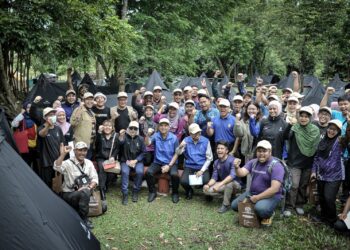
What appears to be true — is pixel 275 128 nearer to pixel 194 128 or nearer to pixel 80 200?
pixel 194 128

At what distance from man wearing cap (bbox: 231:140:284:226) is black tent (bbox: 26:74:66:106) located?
6475mm

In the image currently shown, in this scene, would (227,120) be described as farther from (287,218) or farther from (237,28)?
(237,28)

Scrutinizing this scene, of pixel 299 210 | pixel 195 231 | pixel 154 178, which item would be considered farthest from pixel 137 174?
pixel 299 210

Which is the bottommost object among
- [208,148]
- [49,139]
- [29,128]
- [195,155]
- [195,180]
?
[195,180]

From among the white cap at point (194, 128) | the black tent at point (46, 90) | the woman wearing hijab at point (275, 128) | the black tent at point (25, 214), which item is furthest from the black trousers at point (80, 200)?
the black tent at point (46, 90)

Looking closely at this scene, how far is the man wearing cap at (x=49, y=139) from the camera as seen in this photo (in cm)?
597

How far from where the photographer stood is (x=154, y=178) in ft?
22.4

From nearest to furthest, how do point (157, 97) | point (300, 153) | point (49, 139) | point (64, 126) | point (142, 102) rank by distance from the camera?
point (300, 153)
point (49, 139)
point (64, 126)
point (157, 97)
point (142, 102)

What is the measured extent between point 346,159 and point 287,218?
1.26 meters

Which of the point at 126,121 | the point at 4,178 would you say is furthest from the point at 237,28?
the point at 4,178

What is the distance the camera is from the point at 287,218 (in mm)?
5641

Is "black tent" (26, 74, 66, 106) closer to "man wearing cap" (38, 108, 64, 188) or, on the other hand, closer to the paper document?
"man wearing cap" (38, 108, 64, 188)

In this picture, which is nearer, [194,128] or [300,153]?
[300,153]

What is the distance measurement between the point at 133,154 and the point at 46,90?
18.7ft
